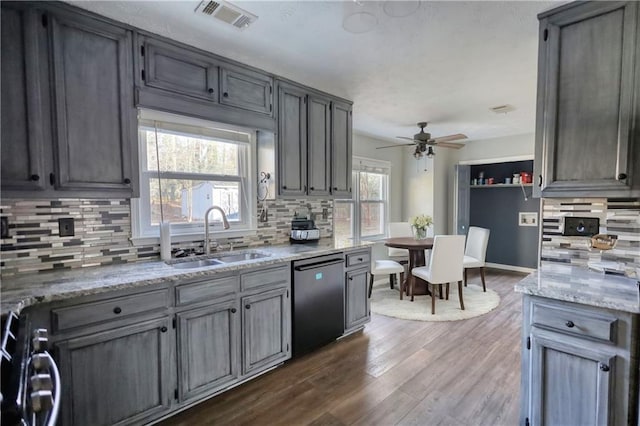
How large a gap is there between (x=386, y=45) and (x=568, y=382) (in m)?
2.32

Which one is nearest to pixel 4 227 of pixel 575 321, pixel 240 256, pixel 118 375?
pixel 118 375

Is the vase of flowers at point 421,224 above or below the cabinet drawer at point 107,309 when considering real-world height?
above

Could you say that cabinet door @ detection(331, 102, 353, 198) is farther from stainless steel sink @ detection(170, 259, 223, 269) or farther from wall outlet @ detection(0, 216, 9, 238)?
wall outlet @ detection(0, 216, 9, 238)

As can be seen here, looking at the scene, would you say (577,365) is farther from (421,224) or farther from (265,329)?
(421,224)

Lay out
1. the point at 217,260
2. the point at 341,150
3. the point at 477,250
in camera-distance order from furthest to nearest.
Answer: the point at 477,250 → the point at 341,150 → the point at 217,260

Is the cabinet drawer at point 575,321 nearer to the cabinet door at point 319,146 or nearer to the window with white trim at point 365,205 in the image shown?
the cabinet door at point 319,146

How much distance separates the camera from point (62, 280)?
1779 mm

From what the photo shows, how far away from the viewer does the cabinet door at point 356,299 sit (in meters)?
3.13

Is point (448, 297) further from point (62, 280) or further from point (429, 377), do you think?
point (62, 280)

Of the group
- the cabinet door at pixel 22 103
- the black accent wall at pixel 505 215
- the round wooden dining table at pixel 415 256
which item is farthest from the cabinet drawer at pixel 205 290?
the black accent wall at pixel 505 215

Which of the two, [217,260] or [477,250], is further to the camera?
[477,250]

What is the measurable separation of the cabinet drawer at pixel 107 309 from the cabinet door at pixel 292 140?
4.76 ft

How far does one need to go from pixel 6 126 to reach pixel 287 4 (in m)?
1.67

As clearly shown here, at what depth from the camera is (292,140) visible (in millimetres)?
3061
